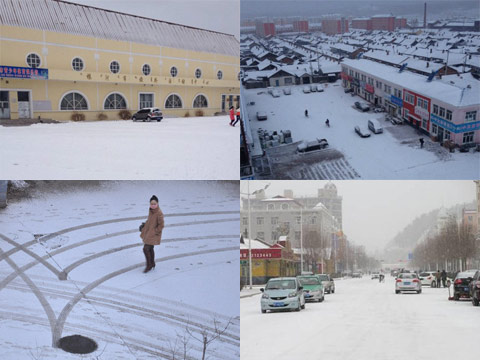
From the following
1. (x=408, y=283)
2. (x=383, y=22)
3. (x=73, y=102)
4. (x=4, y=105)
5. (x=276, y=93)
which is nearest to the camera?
(x=4, y=105)

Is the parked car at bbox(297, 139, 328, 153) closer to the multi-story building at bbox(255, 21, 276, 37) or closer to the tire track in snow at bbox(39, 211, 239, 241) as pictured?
the tire track in snow at bbox(39, 211, 239, 241)

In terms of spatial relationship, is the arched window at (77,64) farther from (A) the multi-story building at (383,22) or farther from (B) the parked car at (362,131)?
(A) the multi-story building at (383,22)

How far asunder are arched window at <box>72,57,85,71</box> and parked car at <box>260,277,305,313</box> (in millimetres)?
1764

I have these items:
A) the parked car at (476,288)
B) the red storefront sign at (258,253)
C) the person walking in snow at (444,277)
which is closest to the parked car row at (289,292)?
the red storefront sign at (258,253)

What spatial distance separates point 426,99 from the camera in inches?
151

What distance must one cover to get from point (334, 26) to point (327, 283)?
169 cm

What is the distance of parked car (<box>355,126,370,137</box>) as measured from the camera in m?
3.92

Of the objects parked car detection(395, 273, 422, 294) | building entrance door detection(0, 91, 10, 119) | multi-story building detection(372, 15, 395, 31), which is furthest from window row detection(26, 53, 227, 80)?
parked car detection(395, 273, 422, 294)

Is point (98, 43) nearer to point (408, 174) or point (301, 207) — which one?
point (301, 207)

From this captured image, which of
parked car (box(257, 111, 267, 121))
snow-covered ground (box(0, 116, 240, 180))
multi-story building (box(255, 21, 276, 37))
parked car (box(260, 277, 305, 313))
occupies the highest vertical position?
multi-story building (box(255, 21, 276, 37))

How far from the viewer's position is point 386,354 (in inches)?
153

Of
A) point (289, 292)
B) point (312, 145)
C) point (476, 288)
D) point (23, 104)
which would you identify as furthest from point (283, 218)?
point (23, 104)

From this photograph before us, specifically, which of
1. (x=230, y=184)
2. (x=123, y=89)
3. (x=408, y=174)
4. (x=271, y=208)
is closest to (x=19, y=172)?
(x=123, y=89)

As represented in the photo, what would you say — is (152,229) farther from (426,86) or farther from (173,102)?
(426,86)
